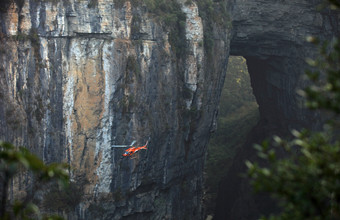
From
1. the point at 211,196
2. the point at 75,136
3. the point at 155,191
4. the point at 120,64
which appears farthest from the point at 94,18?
the point at 211,196

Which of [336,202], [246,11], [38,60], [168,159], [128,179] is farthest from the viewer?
[246,11]

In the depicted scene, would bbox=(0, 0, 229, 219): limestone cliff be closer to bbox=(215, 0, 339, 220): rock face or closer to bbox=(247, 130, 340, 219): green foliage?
bbox=(215, 0, 339, 220): rock face

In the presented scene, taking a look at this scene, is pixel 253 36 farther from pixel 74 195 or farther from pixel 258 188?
pixel 258 188

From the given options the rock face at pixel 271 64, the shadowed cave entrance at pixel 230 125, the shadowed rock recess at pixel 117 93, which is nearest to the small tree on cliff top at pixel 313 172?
the shadowed rock recess at pixel 117 93

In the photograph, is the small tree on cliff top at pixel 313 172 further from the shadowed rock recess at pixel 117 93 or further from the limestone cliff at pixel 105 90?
the limestone cliff at pixel 105 90

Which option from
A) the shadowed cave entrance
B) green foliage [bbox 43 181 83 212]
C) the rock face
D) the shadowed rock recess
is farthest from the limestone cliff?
the shadowed cave entrance

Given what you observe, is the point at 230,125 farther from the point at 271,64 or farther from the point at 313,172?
the point at 313,172

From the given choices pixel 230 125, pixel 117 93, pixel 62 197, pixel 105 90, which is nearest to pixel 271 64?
pixel 230 125
